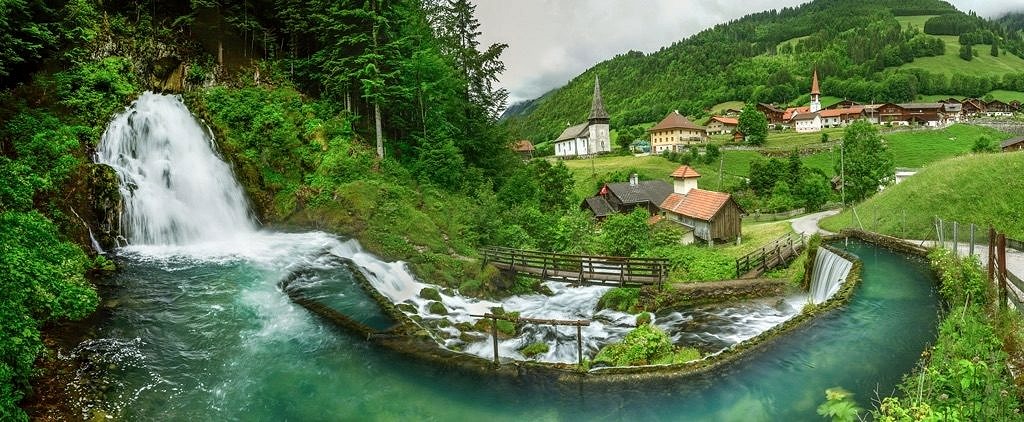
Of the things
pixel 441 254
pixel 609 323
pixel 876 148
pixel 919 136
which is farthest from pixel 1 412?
pixel 919 136

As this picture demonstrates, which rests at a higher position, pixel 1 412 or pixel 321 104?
pixel 321 104

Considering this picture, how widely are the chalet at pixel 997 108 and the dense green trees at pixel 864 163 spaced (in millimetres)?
111858

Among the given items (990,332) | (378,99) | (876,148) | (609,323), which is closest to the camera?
(990,332)

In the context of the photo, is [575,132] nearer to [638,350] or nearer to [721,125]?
[721,125]

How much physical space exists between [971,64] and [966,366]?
223m

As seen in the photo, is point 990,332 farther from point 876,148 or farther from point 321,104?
point 876,148

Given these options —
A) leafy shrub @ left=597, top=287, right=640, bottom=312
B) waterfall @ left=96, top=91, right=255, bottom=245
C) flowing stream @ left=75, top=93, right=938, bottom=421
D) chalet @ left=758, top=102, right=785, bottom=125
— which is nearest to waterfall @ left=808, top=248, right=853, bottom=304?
flowing stream @ left=75, top=93, right=938, bottom=421

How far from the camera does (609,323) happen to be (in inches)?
841

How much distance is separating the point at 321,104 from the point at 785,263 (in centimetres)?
3113

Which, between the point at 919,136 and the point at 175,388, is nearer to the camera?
the point at 175,388

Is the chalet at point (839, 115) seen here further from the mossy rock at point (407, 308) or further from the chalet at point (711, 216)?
the mossy rock at point (407, 308)

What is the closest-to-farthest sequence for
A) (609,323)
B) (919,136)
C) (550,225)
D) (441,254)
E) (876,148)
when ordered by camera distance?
(609,323) → (441,254) → (550,225) → (876,148) → (919,136)

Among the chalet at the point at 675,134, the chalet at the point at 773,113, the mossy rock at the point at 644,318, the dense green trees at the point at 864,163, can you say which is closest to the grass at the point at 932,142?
the chalet at the point at 675,134

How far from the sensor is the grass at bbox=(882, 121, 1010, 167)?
80.5m
